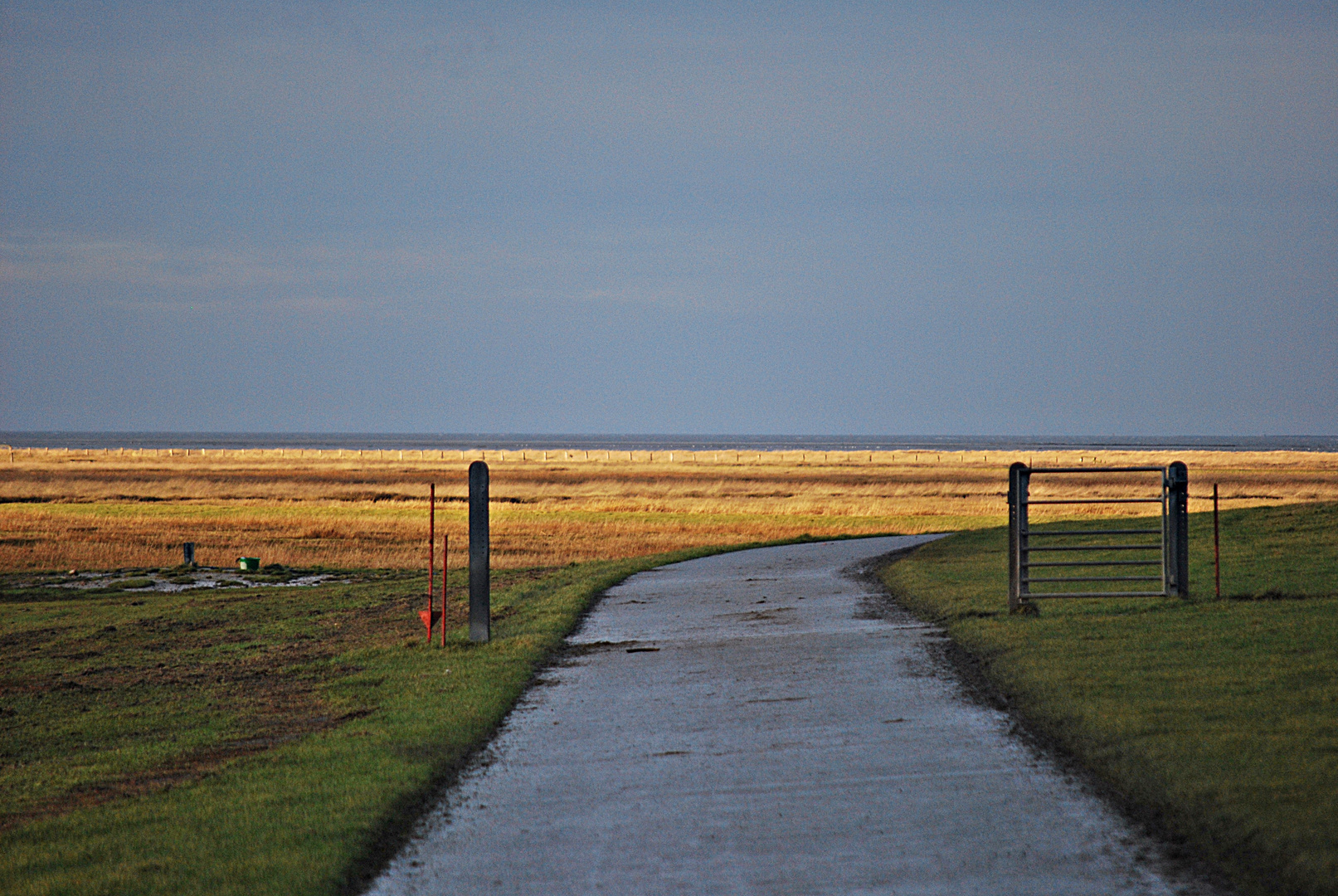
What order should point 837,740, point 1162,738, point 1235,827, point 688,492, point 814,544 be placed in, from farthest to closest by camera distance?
point 688,492 → point 814,544 → point 837,740 → point 1162,738 → point 1235,827

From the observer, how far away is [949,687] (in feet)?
34.7

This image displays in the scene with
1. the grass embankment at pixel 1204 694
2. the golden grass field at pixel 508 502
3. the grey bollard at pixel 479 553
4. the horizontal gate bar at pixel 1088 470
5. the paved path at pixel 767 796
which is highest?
the horizontal gate bar at pixel 1088 470

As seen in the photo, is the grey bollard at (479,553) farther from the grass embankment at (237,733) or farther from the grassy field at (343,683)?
the grassy field at (343,683)

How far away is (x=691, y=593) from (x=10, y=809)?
1182 cm

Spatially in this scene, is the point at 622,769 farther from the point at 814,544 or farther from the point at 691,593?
the point at 814,544

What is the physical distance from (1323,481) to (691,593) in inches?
2760

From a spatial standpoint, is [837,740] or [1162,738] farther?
[837,740]

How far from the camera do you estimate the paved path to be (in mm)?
6008

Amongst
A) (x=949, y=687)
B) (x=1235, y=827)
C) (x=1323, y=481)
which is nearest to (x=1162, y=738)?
(x=1235, y=827)

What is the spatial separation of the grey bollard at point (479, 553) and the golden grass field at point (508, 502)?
15951 millimetres

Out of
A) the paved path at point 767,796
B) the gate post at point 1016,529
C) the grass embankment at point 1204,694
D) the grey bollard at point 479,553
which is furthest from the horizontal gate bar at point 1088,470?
the grey bollard at point 479,553

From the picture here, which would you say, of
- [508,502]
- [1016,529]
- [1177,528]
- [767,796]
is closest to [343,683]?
[767,796]

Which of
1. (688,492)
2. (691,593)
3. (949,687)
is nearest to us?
(949,687)

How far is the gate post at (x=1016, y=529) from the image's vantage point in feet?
47.3
